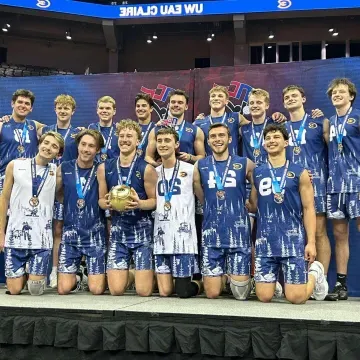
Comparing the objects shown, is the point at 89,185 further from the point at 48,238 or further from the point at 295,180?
the point at 295,180

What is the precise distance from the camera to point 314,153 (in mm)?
4816

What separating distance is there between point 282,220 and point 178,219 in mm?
988

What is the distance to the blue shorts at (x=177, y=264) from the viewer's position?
4.49m

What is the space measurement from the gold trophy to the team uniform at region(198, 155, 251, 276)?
0.75 m

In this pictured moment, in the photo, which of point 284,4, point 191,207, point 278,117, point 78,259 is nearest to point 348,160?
point 278,117

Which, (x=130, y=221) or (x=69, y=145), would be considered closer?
(x=130, y=221)

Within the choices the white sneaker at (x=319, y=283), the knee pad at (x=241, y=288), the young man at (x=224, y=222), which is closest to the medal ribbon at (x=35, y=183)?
the young man at (x=224, y=222)

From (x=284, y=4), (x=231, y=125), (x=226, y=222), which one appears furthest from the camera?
(x=284, y=4)

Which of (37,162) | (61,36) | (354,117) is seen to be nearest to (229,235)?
(354,117)

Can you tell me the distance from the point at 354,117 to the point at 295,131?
1.92 feet

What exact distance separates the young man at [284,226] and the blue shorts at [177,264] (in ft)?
2.11

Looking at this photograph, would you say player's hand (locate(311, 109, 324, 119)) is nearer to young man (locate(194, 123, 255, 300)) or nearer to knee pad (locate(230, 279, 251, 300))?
young man (locate(194, 123, 255, 300))

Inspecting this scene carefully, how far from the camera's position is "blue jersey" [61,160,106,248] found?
15.4 ft

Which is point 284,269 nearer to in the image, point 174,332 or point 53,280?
point 174,332
